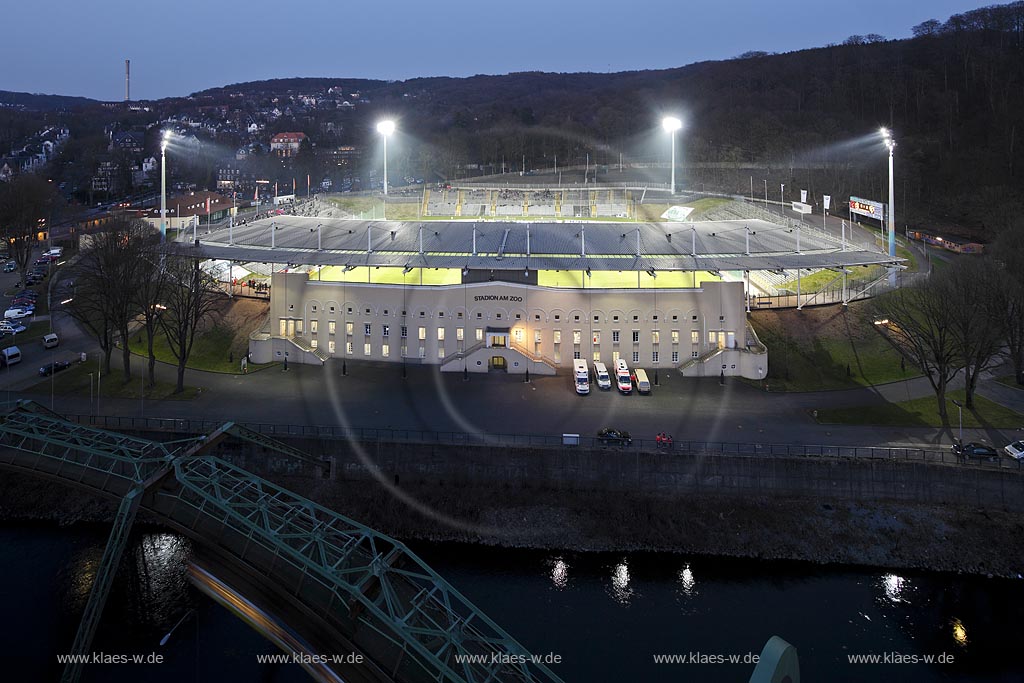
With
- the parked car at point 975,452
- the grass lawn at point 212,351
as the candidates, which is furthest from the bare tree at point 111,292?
the parked car at point 975,452

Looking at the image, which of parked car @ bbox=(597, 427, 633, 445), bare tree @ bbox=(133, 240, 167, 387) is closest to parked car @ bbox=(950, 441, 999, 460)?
parked car @ bbox=(597, 427, 633, 445)

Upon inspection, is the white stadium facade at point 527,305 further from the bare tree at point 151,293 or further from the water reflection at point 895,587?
the water reflection at point 895,587

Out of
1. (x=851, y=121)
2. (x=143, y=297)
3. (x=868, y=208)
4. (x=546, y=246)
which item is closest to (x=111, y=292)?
(x=143, y=297)

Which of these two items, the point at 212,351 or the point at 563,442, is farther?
the point at 212,351

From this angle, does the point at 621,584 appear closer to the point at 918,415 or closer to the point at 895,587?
the point at 895,587

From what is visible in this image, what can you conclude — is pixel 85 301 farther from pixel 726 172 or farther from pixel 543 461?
pixel 726 172

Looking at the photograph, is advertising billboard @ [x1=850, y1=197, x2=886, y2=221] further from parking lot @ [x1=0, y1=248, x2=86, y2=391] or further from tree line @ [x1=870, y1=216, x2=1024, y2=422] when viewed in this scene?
parking lot @ [x1=0, y1=248, x2=86, y2=391]

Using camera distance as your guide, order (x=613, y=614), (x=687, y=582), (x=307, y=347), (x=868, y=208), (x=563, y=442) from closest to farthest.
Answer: (x=613, y=614) < (x=687, y=582) < (x=563, y=442) < (x=307, y=347) < (x=868, y=208)
